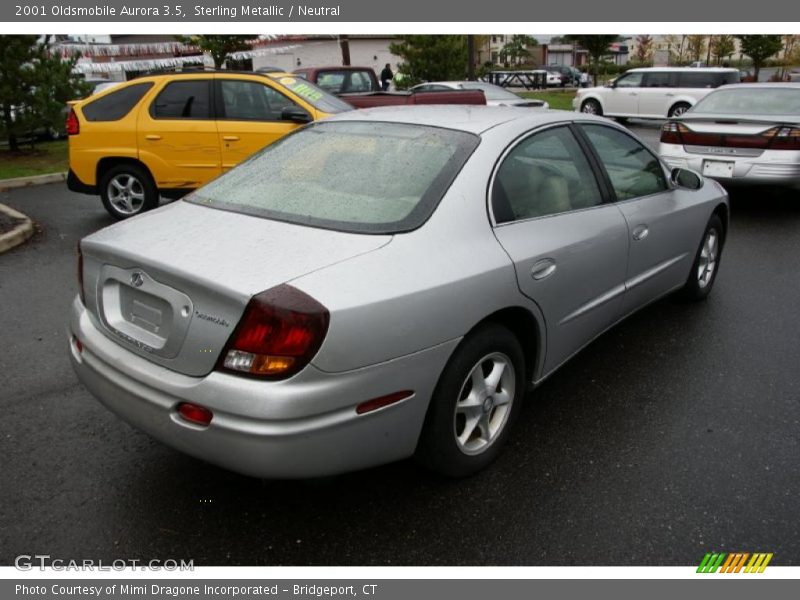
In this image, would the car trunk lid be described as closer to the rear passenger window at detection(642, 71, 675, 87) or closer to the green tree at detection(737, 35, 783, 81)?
the rear passenger window at detection(642, 71, 675, 87)

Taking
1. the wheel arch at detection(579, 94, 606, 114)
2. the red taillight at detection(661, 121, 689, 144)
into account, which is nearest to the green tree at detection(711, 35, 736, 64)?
the wheel arch at detection(579, 94, 606, 114)

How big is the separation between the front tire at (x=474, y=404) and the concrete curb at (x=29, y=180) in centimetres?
982

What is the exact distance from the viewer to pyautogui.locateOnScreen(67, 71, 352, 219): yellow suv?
7445mm

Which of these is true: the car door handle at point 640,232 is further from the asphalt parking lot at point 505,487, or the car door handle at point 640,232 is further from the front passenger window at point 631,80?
the front passenger window at point 631,80

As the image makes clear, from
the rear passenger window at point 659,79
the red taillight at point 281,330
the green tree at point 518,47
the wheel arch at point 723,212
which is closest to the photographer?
the red taillight at point 281,330

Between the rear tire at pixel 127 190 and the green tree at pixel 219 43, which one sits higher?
the green tree at pixel 219 43

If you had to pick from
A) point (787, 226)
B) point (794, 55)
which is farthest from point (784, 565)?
point (794, 55)

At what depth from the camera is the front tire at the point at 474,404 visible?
260 centimetres

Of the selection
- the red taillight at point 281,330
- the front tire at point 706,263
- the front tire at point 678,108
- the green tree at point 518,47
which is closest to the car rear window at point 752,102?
the front tire at point 706,263

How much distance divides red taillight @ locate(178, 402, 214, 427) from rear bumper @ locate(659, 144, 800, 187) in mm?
6297

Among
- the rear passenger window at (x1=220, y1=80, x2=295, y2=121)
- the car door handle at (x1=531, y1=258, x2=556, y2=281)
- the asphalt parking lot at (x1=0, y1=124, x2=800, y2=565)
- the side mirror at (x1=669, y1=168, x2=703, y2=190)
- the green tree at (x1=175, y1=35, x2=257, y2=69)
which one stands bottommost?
the asphalt parking lot at (x1=0, y1=124, x2=800, y2=565)

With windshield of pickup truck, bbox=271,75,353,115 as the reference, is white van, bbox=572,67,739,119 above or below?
below

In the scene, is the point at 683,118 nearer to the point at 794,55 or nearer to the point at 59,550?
the point at 59,550

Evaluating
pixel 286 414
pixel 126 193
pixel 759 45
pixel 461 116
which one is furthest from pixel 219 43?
pixel 759 45
